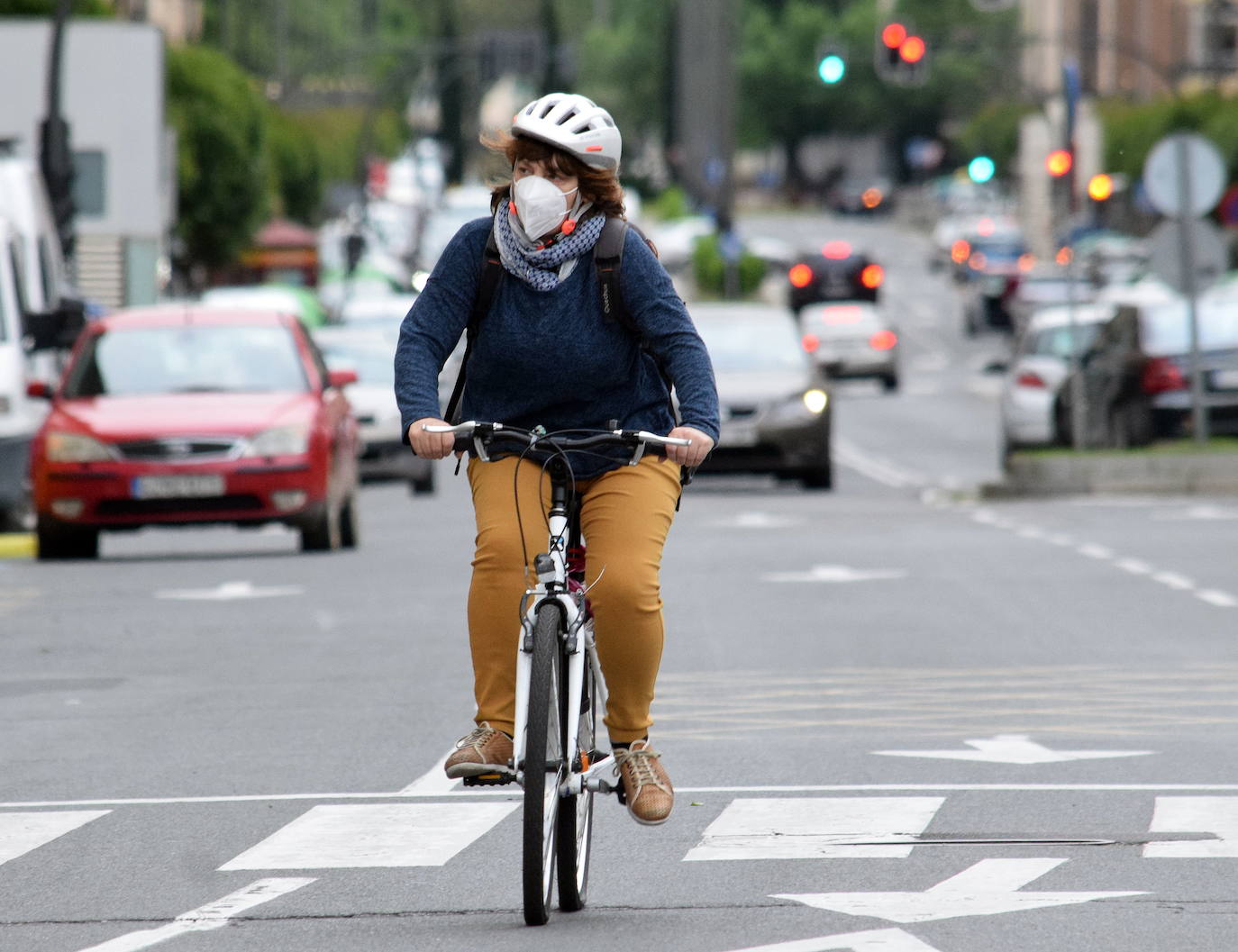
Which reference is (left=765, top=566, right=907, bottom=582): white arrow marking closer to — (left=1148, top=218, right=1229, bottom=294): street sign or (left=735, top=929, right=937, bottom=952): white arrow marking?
(left=1148, top=218, right=1229, bottom=294): street sign

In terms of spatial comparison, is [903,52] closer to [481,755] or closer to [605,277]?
[605,277]

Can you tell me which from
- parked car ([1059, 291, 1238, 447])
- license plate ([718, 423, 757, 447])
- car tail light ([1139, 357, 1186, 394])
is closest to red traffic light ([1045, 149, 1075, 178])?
parked car ([1059, 291, 1238, 447])

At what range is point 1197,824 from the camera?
8.17 m

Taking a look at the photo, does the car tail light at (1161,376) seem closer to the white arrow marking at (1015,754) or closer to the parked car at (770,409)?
the parked car at (770,409)

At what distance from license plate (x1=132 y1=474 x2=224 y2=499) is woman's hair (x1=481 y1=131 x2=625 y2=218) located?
11407mm

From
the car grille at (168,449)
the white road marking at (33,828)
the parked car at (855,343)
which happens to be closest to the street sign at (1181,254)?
the car grille at (168,449)

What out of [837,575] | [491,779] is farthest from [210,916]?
[837,575]

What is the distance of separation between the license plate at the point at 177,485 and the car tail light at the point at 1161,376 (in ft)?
38.4

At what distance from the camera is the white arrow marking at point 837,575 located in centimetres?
1702

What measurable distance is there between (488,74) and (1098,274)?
96.6 ft

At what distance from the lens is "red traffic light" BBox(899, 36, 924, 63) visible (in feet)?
143

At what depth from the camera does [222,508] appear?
18.6 metres

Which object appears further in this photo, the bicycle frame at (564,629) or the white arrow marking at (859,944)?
the bicycle frame at (564,629)

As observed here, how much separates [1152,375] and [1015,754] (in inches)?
734
